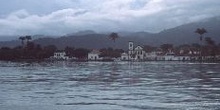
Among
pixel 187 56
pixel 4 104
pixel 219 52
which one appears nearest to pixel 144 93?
pixel 4 104

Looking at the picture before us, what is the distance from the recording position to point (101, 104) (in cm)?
2575

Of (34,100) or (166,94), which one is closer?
(34,100)

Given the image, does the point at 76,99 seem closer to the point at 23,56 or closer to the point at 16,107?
the point at 16,107

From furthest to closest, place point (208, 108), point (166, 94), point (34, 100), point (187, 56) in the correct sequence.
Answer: point (187, 56) → point (166, 94) → point (34, 100) → point (208, 108)

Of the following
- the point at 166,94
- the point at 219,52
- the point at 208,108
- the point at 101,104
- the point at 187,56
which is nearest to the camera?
the point at 208,108

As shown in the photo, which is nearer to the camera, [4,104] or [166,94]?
[4,104]

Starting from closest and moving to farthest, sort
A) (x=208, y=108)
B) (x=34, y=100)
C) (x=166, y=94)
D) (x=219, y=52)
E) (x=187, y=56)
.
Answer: (x=208, y=108), (x=34, y=100), (x=166, y=94), (x=219, y=52), (x=187, y=56)

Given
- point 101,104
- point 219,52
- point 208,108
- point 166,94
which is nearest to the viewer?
point 208,108

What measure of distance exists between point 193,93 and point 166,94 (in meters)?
2.10

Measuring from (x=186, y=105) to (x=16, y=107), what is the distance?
910 cm

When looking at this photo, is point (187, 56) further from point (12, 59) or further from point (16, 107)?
point (16, 107)

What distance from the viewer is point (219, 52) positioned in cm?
18512

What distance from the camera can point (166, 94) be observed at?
31.2m

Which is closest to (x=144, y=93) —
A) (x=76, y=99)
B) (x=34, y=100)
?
(x=76, y=99)
